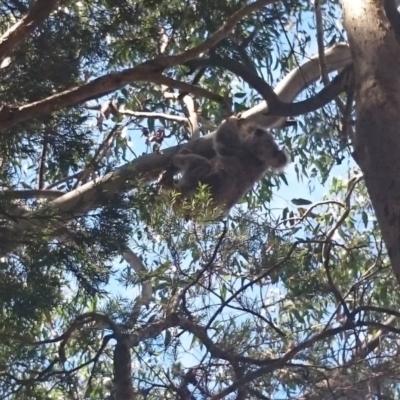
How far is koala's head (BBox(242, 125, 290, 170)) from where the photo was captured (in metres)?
6.17

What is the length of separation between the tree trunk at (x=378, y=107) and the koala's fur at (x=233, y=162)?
6.72 feet

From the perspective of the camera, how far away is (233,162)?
20.4ft

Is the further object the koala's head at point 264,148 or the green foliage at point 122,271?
the koala's head at point 264,148

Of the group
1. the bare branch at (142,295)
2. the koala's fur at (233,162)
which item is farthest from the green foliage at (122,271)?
the koala's fur at (233,162)

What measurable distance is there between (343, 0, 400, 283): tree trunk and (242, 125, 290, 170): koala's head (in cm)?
243

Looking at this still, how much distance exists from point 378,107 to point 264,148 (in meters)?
3.06

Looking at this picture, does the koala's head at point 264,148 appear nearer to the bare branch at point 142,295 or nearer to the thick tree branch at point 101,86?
the bare branch at point 142,295

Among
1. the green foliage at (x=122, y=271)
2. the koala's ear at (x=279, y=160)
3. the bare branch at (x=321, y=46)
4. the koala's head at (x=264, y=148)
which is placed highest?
the koala's head at (x=264, y=148)

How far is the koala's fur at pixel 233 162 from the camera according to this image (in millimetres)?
5578

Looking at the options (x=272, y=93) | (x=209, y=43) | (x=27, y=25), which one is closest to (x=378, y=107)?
(x=209, y=43)

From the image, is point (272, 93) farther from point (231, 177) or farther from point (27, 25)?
point (231, 177)

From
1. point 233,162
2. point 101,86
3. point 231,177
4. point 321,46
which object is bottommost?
point 101,86

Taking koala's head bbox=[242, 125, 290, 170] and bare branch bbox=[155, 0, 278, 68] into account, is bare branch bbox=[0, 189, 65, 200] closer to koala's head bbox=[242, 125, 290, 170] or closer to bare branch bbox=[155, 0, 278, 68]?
bare branch bbox=[155, 0, 278, 68]

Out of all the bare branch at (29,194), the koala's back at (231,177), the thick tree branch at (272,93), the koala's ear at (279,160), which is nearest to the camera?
the bare branch at (29,194)
